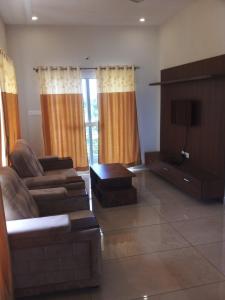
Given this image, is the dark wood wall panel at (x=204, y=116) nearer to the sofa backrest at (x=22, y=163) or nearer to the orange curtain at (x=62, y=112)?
the orange curtain at (x=62, y=112)

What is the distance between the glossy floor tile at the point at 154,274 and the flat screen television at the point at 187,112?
2.30 meters

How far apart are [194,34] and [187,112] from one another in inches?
47.8

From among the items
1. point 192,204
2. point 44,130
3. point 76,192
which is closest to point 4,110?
point 76,192

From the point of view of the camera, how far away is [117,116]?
18.5 ft

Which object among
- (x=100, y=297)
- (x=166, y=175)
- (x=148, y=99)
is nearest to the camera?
(x=100, y=297)

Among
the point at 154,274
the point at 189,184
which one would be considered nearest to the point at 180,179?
the point at 189,184

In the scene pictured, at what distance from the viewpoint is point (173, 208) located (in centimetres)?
388

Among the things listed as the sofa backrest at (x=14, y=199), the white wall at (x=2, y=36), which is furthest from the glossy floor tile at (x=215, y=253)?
the white wall at (x=2, y=36)

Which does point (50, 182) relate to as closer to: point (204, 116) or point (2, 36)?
point (204, 116)

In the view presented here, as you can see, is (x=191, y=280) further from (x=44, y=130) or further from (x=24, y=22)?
(x=24, y=22)

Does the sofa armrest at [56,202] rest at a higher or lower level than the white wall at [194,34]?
lower

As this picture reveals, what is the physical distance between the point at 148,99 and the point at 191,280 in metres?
4.07

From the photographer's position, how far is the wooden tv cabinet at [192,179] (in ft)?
12.6

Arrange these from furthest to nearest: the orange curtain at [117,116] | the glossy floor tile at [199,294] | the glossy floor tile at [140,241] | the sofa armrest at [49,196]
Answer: the orange curtain at [117,116] → the glossy floor tile at [140,241] → the sofa armrest at [49,196] → the glossy floor tile at [199,294]
